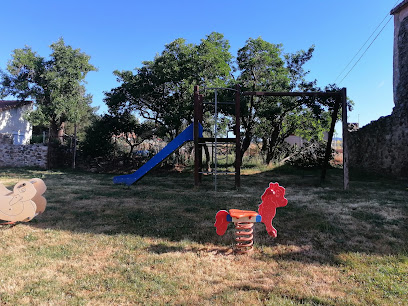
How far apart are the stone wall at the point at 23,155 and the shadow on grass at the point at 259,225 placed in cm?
1001

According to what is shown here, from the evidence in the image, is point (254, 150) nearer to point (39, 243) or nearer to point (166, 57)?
point (166, 57)

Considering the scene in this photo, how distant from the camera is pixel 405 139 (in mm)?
11375

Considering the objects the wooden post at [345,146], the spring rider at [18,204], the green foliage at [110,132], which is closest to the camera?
the spring rider at [18,204]

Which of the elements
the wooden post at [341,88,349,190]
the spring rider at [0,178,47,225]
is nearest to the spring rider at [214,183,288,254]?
the spring rider at [0,178,47,225]

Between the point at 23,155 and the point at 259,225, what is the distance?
17.0 meters

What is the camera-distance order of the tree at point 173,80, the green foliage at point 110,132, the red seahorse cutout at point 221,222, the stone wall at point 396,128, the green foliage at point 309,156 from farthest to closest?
the green foliage at point 309,156
the green foliage at point 110,132
the tree at point 173,80
the stone wall at point 396,128
the red seahorse cutout at point 221,222

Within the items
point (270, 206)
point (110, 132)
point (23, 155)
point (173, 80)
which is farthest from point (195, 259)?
point (23, 155)

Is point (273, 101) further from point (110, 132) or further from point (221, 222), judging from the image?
point (221, 222)

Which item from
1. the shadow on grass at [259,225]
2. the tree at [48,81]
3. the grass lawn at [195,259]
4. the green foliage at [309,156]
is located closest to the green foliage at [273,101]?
the green foliage at [309,156]

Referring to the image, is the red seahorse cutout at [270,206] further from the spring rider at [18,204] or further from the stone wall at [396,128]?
the stone wall at [396,128]

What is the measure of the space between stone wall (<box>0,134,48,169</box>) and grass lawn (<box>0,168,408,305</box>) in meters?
12.3

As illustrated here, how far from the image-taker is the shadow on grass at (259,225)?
3.97 metres

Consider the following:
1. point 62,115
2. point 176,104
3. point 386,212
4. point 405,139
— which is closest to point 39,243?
point 386,212

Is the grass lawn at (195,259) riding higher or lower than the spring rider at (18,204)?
lower
